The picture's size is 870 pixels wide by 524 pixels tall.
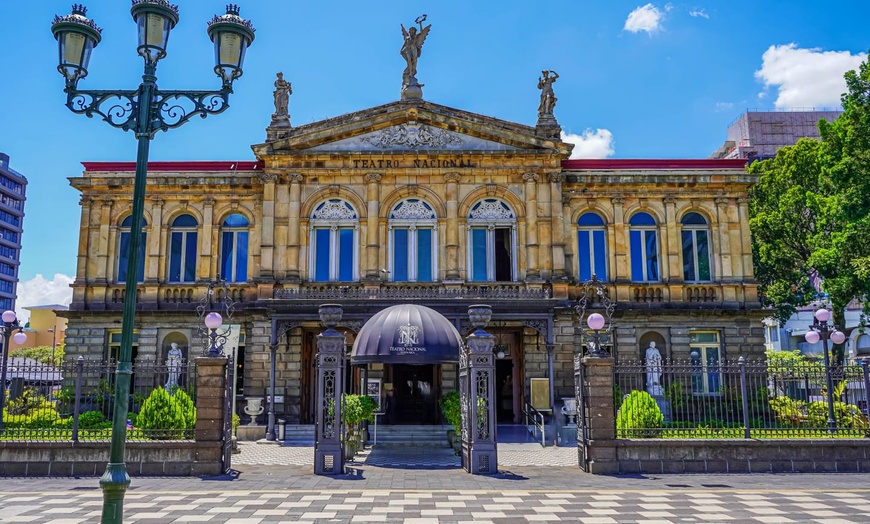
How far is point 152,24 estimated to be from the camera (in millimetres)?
8836

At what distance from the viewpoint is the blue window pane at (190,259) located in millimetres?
29444

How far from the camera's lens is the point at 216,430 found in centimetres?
1627

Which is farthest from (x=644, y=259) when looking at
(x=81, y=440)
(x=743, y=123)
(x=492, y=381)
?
(x=743, y=123)

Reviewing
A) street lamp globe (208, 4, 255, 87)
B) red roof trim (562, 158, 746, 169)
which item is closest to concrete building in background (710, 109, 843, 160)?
red roof trim (562, 158, 746, 169)

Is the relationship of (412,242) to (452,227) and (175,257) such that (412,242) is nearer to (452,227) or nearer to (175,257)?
(452,227)

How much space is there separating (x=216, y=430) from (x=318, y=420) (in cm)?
232

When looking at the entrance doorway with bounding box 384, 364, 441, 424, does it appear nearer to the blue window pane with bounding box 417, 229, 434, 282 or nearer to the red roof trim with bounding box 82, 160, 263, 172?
the blue window pane with bounding box 417, 229, 434, 282

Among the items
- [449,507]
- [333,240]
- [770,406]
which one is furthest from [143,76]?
[333,240]

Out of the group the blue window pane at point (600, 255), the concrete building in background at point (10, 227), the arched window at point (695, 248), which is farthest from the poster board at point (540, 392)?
the concrete building in background at point (10, 227)

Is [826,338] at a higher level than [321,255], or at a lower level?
lower

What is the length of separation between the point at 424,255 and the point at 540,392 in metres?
7.40

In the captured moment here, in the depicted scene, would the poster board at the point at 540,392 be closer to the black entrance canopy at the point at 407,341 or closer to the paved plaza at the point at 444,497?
the black entrance canopy at the point at 407,341

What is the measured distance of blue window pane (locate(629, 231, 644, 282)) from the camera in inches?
1165

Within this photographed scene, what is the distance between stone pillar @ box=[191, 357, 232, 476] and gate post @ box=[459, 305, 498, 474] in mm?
5748
